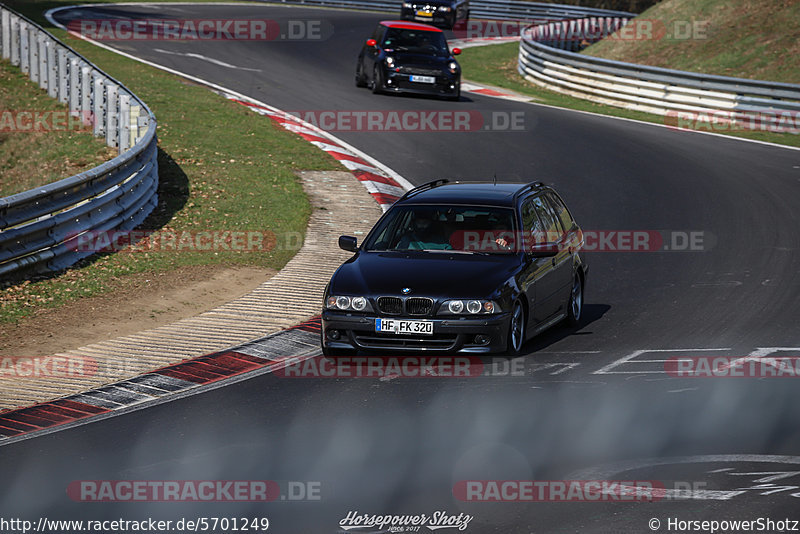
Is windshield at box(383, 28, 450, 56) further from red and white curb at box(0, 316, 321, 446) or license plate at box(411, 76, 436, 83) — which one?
red and white curb at box(0, 316, 321, 446)

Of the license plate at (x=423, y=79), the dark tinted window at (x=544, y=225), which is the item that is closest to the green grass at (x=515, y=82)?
the license plate at (x=423, y=79)

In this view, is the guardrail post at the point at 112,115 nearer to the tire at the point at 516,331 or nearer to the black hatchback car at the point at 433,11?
the tire at the point at 516,331

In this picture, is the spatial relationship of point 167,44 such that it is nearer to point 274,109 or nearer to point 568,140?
point 274,109

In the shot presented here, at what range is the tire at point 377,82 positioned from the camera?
27594 mm

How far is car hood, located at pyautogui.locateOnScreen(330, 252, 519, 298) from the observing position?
10.4 meters

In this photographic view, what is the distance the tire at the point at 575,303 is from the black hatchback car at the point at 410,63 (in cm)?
1536

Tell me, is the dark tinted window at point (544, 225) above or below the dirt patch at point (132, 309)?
above

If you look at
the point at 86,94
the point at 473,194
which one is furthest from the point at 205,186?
the point at 473,194

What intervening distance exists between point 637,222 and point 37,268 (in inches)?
327

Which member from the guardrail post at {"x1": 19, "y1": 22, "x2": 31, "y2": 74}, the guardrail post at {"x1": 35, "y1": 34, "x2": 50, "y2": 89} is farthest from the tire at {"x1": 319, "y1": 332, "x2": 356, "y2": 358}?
the guardrail post at {"x1": 19, "y1": 22, "x2": 31, "y2": 74}

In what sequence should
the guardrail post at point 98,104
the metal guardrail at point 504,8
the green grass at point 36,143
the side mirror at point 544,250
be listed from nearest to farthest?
the side mirror at point 544,250, the green grass at point 36,143, the guardrail post at point 98,104, the metal guardrail at point 504,8

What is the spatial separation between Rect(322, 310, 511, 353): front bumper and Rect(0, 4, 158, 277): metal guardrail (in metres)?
4.50

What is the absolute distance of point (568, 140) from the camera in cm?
2347

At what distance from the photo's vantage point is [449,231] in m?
11.5
